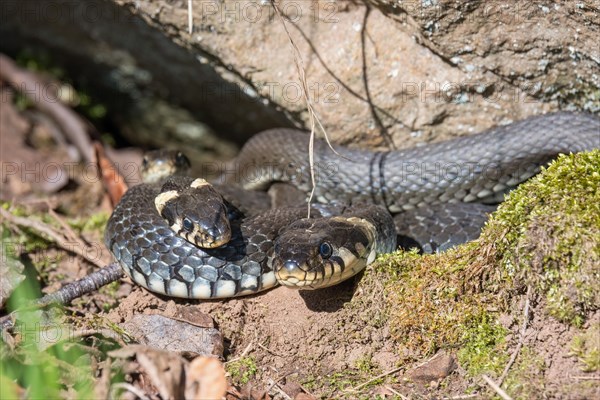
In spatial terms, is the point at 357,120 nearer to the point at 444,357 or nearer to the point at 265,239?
the point at 265,239

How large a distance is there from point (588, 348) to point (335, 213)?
2.21 m

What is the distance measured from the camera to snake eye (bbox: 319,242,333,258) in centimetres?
459

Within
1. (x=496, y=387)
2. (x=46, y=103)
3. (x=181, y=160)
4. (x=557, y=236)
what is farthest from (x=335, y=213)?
(x=46, y=103)

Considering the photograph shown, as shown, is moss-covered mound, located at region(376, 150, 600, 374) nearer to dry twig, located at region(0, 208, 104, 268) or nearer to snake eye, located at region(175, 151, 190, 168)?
dry twig, located at region(0, 208, 104, 268)

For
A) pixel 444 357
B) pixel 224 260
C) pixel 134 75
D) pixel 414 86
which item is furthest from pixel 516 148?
pixel 134 75

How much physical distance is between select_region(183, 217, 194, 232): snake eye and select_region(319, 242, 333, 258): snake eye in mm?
1050

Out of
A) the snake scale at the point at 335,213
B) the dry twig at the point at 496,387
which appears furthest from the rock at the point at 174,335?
the dry twig at the point at 496,387

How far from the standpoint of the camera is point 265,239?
5141mm

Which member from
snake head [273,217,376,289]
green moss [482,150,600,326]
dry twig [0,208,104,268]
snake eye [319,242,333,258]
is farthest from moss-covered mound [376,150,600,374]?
dry twig [0,208,104,268]

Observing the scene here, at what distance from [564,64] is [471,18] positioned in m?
0.85

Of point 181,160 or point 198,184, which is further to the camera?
point 181,160

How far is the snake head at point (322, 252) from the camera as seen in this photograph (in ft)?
14.8

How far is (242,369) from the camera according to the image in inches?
182

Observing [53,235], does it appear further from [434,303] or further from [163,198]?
[434,303]
